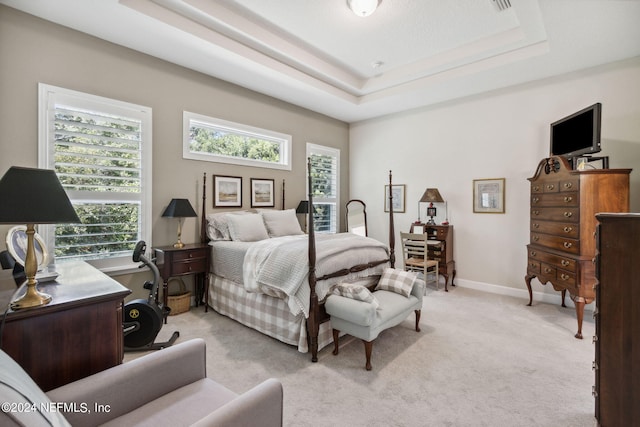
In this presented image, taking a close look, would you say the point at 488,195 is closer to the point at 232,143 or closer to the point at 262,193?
the point at 262,193

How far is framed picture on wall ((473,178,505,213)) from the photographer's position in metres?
4.41

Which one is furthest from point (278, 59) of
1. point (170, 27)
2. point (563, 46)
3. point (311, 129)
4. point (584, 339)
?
point (584, 339)

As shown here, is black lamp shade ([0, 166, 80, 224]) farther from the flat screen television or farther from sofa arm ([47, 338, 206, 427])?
the flat screen television

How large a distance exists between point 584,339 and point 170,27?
506cm

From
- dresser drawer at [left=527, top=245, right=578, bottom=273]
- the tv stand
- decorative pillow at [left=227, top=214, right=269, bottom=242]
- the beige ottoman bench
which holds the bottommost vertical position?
the beige ottoman bench

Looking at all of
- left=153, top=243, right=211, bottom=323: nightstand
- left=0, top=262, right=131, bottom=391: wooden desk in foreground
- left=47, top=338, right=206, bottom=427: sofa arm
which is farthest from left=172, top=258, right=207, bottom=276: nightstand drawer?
left=47, top=338, right=206, bottom=427: sofa arm

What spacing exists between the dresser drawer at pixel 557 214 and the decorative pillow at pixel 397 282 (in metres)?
1.71

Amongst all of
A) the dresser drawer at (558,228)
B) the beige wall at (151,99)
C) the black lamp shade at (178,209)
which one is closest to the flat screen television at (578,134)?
the dresser drawer at (558,228)

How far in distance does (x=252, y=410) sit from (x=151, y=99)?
3.68m

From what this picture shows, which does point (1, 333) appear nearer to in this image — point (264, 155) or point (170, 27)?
point (170, 27)

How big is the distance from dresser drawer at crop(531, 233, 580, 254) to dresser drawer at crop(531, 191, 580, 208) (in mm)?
362

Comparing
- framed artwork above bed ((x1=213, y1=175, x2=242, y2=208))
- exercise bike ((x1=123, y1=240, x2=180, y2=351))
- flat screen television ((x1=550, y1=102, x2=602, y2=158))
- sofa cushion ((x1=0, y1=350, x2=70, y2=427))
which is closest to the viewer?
sofa cushion ((x1=0, y1=350, x2=70, y2=427))

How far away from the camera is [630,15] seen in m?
2.70

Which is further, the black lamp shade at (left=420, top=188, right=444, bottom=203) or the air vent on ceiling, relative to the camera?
the black lamp shade at (left=420, top=188, right=444, bottom=203)
